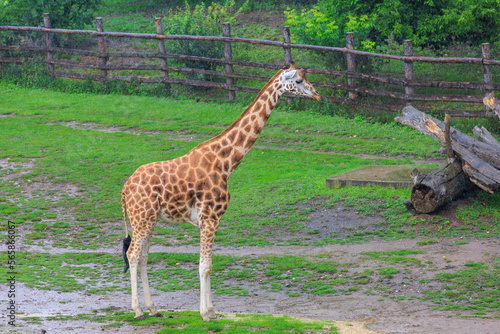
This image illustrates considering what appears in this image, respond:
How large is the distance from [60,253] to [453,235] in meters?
6.30

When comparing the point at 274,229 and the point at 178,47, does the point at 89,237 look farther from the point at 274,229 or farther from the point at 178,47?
the point at 178,47

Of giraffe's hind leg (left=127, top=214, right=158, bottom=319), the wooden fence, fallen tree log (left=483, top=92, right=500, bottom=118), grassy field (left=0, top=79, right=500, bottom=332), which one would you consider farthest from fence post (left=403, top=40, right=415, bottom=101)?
giraffe's hind leg (left=127, top=214, right=158, bottom=319)

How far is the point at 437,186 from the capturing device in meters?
10.4

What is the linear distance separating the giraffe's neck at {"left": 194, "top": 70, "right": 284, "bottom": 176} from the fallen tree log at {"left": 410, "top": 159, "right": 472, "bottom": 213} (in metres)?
3.66

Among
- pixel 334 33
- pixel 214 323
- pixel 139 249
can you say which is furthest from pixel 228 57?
pixel 214 323

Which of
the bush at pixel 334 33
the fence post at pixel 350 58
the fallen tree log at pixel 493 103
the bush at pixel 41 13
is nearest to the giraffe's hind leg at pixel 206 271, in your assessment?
the fallen tree log at pixel 493 103

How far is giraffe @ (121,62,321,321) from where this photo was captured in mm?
7625

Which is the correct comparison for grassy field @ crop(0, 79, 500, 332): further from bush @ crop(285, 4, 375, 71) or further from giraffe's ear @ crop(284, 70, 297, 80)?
giraffe's ear @ crop(284, 70, 297, 80)

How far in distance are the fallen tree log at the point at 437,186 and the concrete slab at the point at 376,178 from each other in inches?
41.0

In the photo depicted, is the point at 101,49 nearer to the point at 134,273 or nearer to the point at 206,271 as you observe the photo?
the point at 134,273

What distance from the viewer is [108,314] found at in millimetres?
7668

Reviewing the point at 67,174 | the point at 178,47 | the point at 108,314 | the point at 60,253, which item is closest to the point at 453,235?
the point at 108,314

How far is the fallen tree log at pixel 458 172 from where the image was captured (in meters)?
10.2

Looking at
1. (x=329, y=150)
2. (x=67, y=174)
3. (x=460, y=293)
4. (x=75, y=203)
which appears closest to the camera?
(x=460, y=293)
